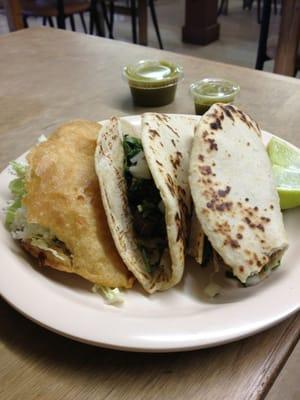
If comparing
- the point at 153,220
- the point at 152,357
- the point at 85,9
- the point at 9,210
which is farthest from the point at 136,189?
the point at 85,9

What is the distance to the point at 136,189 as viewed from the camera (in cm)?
110

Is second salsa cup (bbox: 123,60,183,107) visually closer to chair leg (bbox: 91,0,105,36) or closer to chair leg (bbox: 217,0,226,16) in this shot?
chair leg (bbox: 91,0,105,36)

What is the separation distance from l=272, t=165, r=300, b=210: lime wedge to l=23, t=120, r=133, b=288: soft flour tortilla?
424 millimetres

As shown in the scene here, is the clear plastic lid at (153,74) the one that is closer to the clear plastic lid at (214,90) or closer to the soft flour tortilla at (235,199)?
the clear plastic lid at (214,90)

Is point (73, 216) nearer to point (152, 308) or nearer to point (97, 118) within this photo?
point (152, 308)

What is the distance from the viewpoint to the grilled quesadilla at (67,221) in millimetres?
931

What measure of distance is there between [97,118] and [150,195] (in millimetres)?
792

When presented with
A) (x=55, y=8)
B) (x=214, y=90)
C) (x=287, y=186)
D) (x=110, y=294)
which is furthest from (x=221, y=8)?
(x=110, y=294)

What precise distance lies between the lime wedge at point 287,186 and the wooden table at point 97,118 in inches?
12.1

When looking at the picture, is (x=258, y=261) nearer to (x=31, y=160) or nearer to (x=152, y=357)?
(x=152, y=357)

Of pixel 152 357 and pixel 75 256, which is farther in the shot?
pixel 75 256

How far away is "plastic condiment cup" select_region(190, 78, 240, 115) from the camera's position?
168 cm

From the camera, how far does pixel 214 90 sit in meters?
1.74

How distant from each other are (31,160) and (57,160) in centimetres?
7
